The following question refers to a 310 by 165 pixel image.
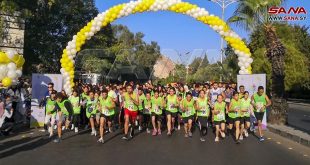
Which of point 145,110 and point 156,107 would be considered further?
point 145,110

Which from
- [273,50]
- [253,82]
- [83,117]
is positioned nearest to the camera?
[83,117]

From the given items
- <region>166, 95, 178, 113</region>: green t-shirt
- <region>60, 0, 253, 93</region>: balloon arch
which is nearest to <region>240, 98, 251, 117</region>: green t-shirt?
<region>166, 95, 178, 113</region>: green t-shirt

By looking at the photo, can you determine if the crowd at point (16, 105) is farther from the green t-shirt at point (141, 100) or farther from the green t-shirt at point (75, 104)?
the green t-shirt at point (141, 100)

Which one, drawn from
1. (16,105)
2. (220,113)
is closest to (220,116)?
(220,113)

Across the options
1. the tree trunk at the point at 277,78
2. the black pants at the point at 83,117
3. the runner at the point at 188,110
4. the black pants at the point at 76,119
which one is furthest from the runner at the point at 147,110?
the tree trunk at the point at 277,78

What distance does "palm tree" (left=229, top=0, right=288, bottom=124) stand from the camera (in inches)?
715

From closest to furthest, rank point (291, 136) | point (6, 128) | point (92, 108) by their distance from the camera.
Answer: point (6, 128)
point (291, 136)
point (92, 108)

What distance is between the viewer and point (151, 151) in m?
11.3

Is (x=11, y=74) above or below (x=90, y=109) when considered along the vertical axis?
above

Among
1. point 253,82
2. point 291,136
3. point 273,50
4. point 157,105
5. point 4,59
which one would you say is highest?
point 273,50

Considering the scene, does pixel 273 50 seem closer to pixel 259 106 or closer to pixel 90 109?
pixel 259 106

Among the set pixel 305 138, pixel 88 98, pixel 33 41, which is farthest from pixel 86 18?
pixel 305 138

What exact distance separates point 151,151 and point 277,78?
8.98 metres

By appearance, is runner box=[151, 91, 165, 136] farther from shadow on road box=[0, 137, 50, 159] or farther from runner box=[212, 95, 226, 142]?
shadow on road box=[0, 137, 50, 159]
